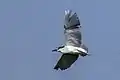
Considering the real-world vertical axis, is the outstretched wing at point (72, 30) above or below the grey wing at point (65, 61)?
above

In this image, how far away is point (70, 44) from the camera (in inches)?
110

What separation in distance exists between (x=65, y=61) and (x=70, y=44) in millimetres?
101

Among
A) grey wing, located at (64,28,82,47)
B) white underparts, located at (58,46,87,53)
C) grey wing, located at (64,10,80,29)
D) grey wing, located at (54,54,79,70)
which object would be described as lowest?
grey wing, located at (54,54,79,70)

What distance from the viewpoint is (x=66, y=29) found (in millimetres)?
2781

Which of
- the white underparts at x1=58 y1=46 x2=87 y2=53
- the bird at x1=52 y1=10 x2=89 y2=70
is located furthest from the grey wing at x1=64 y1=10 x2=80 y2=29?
the white underparts at x1=58 y1=46 x2=87 y2=53

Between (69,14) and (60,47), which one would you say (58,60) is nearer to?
(60,47)

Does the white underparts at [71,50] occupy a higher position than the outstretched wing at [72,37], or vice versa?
the outstretched wing at [72,37]

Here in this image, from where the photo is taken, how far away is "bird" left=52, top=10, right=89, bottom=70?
2744 mm

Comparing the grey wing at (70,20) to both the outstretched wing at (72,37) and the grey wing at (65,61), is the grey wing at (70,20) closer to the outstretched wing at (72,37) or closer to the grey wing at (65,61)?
the outstretched wing at (72,37)

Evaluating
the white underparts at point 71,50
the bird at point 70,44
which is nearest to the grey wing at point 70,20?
the bird at point 70,44

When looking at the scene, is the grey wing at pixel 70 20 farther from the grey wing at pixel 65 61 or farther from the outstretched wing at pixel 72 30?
the grey wing at pixel 65 61

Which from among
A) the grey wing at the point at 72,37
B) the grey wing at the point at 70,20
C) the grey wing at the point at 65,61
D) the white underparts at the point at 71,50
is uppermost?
the grey wing at the point at 70,20

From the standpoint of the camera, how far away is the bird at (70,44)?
9.00 ft

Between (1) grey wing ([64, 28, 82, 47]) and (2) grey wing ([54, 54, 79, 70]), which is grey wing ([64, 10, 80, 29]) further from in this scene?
(2) grey wing ([54, 54, 79, 70])
